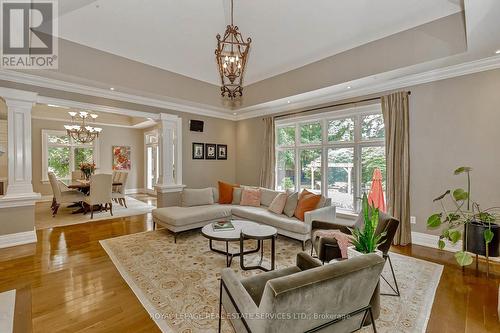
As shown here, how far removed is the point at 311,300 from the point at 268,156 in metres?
4.92

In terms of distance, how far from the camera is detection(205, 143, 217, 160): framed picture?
6594 millimetres

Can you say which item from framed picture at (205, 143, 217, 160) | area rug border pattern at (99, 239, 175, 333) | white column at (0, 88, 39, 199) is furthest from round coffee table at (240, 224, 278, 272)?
white column at (0, 88, 39, 199)

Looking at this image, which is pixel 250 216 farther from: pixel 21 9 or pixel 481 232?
pixel 21 9

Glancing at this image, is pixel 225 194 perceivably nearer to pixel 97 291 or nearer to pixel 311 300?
pixel 97 291

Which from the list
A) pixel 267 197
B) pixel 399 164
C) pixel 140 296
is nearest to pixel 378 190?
pixel 399 164

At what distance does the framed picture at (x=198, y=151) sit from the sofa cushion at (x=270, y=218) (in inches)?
84.9

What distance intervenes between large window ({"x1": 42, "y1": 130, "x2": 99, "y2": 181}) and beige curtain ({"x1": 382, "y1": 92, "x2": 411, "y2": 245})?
9.50m

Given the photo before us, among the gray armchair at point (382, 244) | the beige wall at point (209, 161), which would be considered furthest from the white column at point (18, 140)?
the gray armchair at point (382, 244)

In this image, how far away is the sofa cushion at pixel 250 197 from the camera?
16.9 ft

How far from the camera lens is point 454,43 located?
3.12 metres

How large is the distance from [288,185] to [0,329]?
204 inches

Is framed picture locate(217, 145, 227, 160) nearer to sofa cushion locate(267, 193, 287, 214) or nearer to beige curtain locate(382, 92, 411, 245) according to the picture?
sofa cushion locate(267, 193, 287, 214)

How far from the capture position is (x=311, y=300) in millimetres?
1308

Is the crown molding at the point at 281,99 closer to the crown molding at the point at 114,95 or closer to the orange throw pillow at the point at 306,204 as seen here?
the crown molding at the point at 114,95
